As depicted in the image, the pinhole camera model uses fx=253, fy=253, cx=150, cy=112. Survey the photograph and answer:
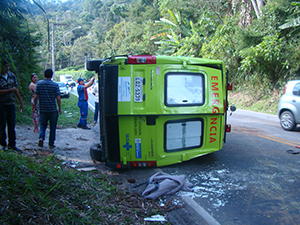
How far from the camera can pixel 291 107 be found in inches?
354

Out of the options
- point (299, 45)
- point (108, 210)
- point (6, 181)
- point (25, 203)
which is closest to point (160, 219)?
point (108, 210)

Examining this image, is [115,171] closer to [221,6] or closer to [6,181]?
[6,181]

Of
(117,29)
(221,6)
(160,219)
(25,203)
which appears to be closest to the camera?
(25,203)

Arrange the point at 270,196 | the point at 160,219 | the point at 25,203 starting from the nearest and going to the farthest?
the point at 25,203, the point at 160,219, the point at 270,196

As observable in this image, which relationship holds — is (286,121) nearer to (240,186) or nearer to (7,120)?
(240,186)

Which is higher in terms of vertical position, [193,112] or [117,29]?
[117,29]

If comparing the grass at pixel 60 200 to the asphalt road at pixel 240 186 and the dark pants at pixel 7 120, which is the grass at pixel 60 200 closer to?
the asphalt road at pixel 240 186

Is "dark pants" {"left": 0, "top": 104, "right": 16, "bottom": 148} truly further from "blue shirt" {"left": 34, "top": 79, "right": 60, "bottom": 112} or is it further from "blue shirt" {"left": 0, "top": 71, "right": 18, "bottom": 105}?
"blue shirt" {"left": 34, "top": 79, "right": 60, "bottom": 112}

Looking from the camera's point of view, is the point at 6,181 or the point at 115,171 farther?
the point at 115,171

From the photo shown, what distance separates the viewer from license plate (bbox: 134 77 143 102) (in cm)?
470

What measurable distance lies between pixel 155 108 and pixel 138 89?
47 cm

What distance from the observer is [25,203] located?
272 centimetres

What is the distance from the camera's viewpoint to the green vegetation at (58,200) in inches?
103

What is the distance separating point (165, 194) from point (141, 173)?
3.51 feet
